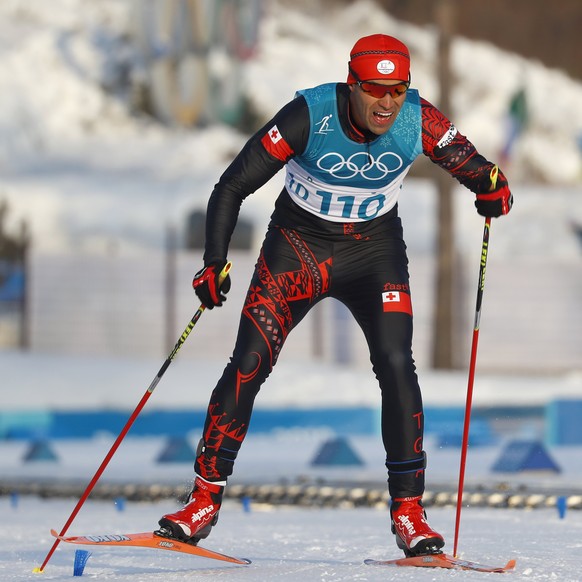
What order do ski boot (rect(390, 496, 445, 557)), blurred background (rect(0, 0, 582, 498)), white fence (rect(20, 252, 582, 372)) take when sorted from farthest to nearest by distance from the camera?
white fence (rect(20, 252, 582, 372)) < blurred background (rect(0, 0, 582, 498)) < ski boot (rect(390, 496, 445, 557))

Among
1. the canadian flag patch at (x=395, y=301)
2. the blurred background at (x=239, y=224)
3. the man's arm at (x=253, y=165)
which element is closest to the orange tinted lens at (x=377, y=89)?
the man's arm at (x=253, y=165)

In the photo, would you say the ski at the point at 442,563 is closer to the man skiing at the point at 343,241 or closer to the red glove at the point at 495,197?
the man skiing at the point at 343,241

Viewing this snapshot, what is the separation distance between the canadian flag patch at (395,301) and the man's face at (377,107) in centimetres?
61

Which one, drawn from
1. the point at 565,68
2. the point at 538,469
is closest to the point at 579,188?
the point at 565,68

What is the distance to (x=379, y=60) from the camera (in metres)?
5.19

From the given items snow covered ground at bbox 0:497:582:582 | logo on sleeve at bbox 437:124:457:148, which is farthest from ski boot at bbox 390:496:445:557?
logo on sleeve at bbox 437:124:457:148

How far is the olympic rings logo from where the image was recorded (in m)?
5.29

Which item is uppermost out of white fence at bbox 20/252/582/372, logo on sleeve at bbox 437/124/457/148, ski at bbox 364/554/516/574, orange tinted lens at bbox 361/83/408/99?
white fence at bbox 20/252/582/372

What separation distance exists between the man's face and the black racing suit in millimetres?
92

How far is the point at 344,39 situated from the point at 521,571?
64.3m

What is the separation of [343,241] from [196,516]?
116 cm

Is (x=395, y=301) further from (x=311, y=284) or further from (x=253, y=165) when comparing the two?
(x=253, y=165)

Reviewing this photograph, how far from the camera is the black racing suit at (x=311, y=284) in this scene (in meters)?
5.32

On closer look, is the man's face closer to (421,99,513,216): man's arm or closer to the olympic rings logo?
the olympic rings logo
